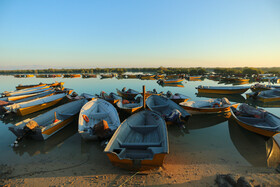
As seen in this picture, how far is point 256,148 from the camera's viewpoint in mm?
8172

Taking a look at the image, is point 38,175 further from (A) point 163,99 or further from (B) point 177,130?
(A) point 163,99

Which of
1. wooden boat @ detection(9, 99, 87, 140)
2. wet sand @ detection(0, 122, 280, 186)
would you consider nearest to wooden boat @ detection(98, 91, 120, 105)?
wooden boat @ detection(9, 99, 87, 140)

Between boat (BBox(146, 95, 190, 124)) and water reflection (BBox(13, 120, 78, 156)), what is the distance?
8251mm

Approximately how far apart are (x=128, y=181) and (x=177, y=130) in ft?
21.7

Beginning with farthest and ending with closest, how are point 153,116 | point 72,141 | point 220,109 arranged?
point 220,109, point 153,116, point 72,141

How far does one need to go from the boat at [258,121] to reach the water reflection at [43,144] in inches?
556

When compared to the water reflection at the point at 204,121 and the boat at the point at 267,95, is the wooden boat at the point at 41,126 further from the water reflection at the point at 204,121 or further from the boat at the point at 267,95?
the boat at the point at 267,95

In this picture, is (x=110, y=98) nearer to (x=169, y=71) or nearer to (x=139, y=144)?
(x=139, y=144)

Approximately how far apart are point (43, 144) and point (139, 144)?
7.20 meters

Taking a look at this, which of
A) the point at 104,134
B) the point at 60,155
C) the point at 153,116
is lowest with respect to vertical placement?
the point at 60,155

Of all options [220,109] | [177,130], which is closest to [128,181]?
[177,130]

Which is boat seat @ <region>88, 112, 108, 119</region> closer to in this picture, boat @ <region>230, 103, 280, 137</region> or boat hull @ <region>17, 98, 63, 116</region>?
boat hull @ <region>17, 98, 63, 116</region>

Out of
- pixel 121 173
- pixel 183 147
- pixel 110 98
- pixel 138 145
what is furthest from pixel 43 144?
pixel 183 147

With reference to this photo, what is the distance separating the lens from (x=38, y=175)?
5.94 metres
